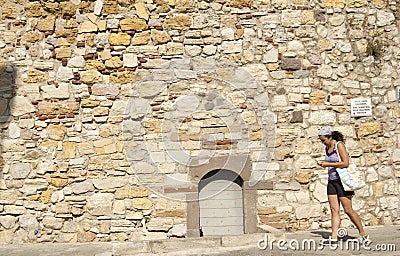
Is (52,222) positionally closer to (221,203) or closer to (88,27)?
(221,203)

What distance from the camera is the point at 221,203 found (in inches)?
292

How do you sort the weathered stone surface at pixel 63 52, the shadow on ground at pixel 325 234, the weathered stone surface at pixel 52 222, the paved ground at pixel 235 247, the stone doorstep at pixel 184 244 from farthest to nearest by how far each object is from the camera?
the weathered stone surface at pixel 63 52, the weathered stone surface at pixel 52 222, the shadow on ground at pixel 325 234, the stone doorstep at pixel 184 244, the paved ground at pixel 235 247

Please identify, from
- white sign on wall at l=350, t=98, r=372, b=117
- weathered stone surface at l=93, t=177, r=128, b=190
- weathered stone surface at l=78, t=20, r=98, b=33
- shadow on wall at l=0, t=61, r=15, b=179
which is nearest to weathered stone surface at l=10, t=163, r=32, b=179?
shadow on wall at l=0, t=61, r=15, b=179

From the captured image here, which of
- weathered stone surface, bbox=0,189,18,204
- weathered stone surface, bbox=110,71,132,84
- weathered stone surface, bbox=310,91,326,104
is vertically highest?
weathered stone surface, bbox=110,71,132,84

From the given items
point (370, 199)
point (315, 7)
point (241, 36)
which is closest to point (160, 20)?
point (241, 36)

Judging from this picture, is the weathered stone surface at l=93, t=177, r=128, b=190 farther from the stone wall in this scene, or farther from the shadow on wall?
the shadow on wall

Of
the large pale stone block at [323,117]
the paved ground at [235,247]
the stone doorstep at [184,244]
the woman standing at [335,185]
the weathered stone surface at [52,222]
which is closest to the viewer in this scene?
the paved ground at [235,247]

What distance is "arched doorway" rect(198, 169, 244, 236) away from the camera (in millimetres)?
7355

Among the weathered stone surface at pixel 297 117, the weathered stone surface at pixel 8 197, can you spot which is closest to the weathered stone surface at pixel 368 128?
the weathered stone surface at pixel 297 117

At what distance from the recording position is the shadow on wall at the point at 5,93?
24.0 feet

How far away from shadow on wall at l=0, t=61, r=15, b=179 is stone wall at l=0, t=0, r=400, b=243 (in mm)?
19

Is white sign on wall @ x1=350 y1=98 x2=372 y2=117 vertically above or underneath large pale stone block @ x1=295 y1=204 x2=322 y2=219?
above

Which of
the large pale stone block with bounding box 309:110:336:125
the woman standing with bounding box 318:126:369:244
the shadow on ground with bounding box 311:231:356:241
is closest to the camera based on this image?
the woman standing with bounding box 318:126:369:244
